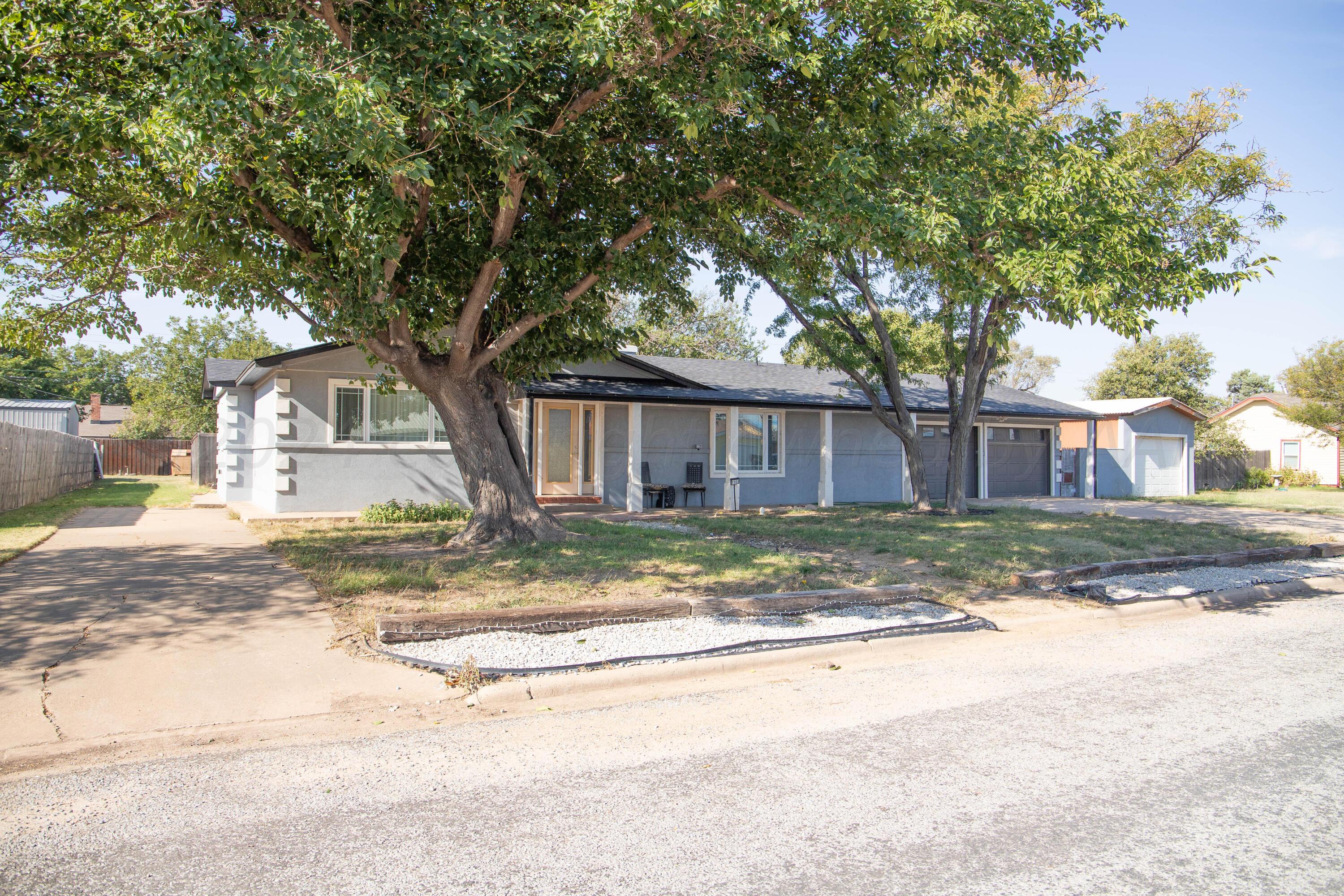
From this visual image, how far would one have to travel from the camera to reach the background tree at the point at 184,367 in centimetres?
3238

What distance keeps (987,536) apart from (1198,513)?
30.7ft

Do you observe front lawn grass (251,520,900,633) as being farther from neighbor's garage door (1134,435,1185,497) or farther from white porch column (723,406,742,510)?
neighbor's garage door (1134,435,1185,497)

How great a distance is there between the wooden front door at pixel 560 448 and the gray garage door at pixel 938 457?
9.50 meters

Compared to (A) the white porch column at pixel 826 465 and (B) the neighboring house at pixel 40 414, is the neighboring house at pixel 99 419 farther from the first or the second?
(A) the white porch column at pixel 826 465

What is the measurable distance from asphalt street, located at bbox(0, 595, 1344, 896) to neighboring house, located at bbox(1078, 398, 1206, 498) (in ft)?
73.6

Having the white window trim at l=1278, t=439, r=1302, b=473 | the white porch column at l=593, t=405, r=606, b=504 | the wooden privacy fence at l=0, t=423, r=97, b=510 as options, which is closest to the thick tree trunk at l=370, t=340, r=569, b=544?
the white porch column at l=593, t=405, r=606, b=504

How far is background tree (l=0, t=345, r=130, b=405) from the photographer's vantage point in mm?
48062

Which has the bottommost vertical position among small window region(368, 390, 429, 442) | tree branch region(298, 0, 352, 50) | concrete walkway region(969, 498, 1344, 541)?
concrete walkway region(969, 498, 1344, 541)

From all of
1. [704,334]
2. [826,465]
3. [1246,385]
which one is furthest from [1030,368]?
[826,465]

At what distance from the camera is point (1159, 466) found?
27172 millimetres

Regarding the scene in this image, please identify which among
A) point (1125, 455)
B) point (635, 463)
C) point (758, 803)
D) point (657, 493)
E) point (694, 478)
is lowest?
point (758, 803)

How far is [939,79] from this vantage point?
9234 mm

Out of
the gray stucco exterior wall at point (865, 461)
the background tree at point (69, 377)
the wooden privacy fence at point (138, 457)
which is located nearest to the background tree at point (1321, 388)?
the gray stucco exterior wall at point (865, 461)

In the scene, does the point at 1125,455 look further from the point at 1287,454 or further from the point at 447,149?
the point at 447,149
